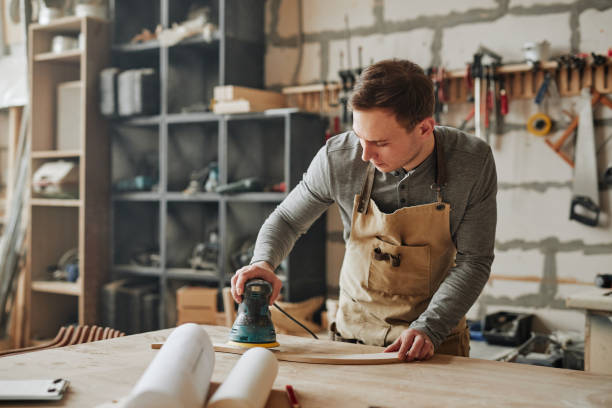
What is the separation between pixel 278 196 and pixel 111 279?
A: 1396 millimetres

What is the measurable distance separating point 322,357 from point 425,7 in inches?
94.9

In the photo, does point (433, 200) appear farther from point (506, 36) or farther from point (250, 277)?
point (506, 36)

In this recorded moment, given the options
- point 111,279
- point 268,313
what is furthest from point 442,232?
point 111,279

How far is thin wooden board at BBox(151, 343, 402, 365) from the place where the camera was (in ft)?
5.46

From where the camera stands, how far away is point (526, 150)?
127 inches

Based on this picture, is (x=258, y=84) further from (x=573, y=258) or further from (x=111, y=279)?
(x=573, y=258)

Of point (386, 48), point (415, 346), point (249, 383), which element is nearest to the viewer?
point (249, 383)

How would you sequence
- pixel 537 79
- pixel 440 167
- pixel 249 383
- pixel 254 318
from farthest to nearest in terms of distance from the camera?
pixel 537 79 → pixel 440 167 → pixel 254 318 → pixel 249 383

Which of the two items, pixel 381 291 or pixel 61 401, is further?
pixel 381 291

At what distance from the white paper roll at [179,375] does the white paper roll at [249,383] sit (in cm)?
5

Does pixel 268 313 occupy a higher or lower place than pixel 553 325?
higher

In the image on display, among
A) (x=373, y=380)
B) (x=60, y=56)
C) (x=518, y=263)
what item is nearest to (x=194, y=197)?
(x=60, y=56)

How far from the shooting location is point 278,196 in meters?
3.54

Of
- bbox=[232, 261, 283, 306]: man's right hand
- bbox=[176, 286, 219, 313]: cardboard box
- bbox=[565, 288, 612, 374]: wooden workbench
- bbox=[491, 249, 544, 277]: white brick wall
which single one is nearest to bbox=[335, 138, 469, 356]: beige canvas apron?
bbox=[232, 261, 283, 306]: man's right hand
